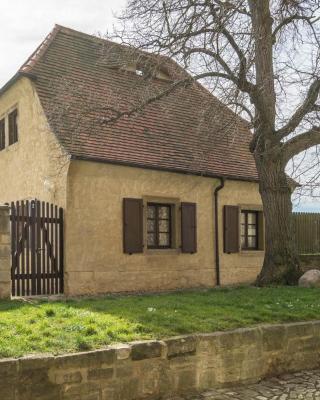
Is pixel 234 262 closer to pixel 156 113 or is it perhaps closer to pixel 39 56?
pixel 156 113

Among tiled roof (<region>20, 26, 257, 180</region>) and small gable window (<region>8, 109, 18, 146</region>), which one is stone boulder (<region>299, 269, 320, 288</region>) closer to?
tiled roof (<region>20, 26, 257, 180</region>)

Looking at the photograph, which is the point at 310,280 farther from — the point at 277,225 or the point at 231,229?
the point at 231,229

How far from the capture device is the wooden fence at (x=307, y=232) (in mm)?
19672

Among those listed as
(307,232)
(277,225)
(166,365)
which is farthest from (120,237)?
(307,232)

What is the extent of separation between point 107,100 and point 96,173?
260 cm

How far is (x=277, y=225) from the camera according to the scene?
13.0m

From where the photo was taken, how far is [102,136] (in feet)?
45.9

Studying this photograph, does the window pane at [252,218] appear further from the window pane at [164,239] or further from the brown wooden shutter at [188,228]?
the window pane at [164,239]

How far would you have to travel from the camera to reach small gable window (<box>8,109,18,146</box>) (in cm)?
1585

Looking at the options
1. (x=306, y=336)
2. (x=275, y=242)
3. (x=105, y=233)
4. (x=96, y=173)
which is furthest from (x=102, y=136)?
(x=306, y=336)

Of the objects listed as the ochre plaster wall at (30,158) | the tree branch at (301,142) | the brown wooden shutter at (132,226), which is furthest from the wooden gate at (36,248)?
the tree branch at (301,142)

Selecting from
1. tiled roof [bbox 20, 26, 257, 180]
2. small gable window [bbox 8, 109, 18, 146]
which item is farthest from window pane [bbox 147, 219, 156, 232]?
small gable window [bbox 8, 109, 18, 146]

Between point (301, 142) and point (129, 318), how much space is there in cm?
720

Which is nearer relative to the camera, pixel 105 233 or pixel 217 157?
pixel 105 233
